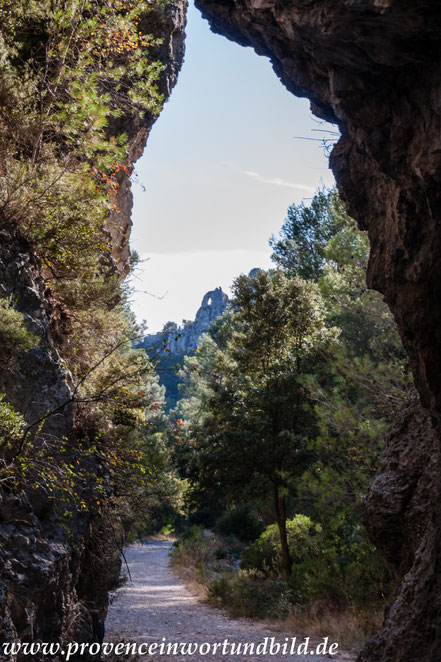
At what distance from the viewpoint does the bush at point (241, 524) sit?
21578 mm

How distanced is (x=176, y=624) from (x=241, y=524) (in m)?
12.0

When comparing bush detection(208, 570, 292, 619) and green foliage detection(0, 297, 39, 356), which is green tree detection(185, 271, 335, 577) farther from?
green foliage detection(0, 297, 39, 356)

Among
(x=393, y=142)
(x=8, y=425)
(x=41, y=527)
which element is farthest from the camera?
(x=41, y=527)

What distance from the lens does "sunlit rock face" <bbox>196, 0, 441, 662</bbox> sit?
3078 millimetres

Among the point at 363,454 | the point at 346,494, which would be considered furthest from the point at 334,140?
the point at 346,494

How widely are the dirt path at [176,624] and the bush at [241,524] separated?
565cm

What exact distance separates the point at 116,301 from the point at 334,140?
434 centimetres

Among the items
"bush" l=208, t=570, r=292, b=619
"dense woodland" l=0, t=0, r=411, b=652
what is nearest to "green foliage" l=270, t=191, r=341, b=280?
"dense woodland" l=0, t=0, r=411, b=652

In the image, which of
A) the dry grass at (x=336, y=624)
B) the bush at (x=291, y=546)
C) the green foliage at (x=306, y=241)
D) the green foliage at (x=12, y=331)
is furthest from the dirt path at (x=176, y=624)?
the green foliage at (x=306, y=241)

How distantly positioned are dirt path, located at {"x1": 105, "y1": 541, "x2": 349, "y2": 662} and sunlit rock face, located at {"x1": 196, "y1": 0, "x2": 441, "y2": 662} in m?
4.45

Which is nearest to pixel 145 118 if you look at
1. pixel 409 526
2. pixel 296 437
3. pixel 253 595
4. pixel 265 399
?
pixel 265 399

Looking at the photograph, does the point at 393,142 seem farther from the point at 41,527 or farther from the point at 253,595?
the point at 253,595

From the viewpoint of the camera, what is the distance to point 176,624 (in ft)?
34.1

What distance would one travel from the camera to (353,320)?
1573 cm
